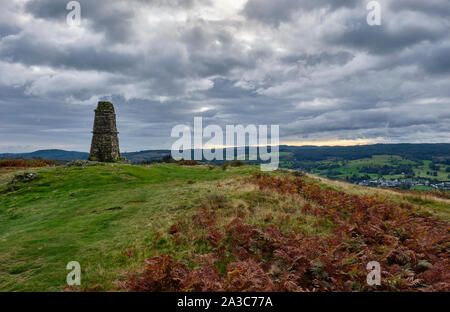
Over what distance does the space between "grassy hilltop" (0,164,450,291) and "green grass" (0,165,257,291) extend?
0.05m

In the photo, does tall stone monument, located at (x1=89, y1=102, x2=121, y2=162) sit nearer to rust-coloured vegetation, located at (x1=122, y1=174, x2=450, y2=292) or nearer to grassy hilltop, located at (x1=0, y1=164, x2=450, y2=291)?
grassy hilltop, located at (x1=0, y1=164, x2=450, y2=291)

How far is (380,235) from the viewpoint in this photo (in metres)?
8.94

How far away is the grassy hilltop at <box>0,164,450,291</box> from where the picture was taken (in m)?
5.94

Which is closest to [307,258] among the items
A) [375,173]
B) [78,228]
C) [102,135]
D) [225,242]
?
[225,242]

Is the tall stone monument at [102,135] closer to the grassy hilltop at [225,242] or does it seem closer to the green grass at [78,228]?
the green grass at [78,228]

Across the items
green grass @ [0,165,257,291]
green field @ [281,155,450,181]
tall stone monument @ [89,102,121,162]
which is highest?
tall stone monument @ [89,102,121,162]

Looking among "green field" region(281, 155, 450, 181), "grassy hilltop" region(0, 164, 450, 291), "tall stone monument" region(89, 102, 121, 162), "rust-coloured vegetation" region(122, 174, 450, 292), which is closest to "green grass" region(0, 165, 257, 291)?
"grassy hilltop" region(0, 164, 450, 291)

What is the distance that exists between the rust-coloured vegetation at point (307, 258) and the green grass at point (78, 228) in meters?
1.44

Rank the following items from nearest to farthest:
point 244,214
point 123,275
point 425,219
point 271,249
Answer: point 123,275 < point 271,249 < point 244,214 < point 425,219
